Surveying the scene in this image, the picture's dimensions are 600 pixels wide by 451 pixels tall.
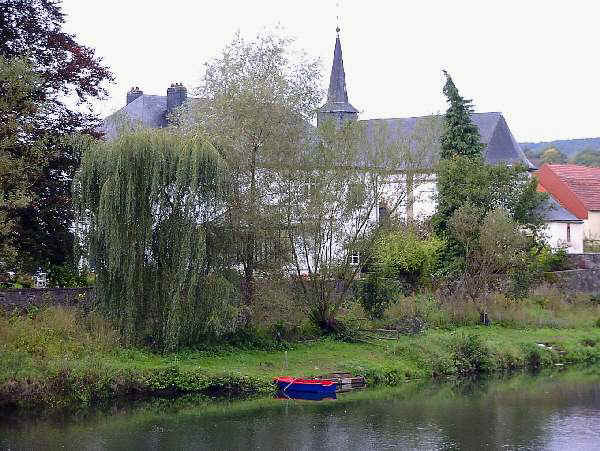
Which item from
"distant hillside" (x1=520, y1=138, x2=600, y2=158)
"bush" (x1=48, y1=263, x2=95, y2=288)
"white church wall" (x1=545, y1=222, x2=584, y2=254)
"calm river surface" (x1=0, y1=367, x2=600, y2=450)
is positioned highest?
"distant hillside" (x1=520, y1=138, x2=600, y2=158)

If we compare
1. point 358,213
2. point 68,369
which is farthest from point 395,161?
point 68,369

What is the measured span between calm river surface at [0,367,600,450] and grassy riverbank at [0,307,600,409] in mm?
758

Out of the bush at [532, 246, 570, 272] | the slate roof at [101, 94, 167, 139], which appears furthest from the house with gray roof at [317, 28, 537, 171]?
the slate roof at [101, 94, 167, 139]

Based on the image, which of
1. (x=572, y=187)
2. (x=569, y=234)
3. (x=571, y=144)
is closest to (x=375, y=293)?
(x=569, y=234)

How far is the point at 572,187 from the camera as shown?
58.3m

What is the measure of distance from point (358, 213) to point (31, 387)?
41.6 feet

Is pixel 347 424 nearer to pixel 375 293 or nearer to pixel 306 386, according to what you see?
pixel 306 386

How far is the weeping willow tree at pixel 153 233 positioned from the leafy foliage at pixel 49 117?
4.51 feet

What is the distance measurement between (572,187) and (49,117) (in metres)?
41.0

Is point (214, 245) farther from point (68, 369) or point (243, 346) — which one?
point (68, 369)

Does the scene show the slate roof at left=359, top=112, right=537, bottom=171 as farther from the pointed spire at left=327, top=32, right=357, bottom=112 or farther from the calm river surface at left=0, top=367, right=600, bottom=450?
the calm river surface at left=0, top=367, right=600, bottom=450

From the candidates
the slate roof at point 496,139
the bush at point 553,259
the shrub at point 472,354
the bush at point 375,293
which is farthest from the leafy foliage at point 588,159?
the shrub at point 472,354

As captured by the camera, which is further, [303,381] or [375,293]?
[375,293]

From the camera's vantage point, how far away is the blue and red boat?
24.8 meters
